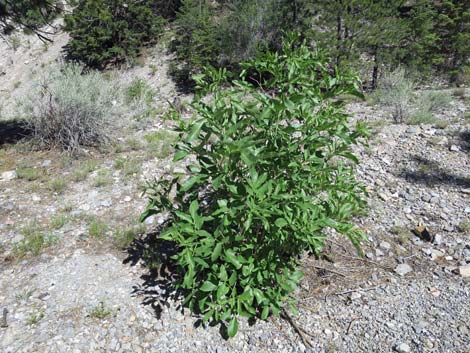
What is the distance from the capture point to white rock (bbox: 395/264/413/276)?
290 centimetres

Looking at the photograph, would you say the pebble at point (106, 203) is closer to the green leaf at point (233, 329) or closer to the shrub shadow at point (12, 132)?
the green leaf at point (233, 329)

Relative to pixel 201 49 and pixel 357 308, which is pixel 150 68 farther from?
pixel 357 308

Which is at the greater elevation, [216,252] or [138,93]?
[216,252]

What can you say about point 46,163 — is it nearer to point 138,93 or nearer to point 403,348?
point 138,93

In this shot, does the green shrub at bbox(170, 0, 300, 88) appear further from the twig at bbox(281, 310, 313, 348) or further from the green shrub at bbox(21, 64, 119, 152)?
the twig at bbox(281, 310, 313, 348)

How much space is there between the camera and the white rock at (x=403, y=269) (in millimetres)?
2901

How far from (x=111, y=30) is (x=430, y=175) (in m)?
8.73

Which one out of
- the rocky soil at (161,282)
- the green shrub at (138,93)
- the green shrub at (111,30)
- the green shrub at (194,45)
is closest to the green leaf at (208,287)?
the rocky soil at (161,282)

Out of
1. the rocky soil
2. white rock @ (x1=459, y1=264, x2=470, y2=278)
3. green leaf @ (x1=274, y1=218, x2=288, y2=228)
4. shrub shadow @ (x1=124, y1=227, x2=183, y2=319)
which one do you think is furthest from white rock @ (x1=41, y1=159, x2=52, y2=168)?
white rock @ (x1=459, y1=264, x2=470, y2=278)

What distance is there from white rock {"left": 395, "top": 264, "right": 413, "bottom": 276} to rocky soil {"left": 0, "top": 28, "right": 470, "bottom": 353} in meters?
0.01

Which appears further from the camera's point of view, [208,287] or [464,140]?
[464,140]

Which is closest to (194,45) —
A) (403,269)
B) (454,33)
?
(454,33)

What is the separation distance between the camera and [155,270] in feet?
9.62

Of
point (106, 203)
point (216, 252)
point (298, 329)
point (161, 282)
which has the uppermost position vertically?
point (216, 252)
